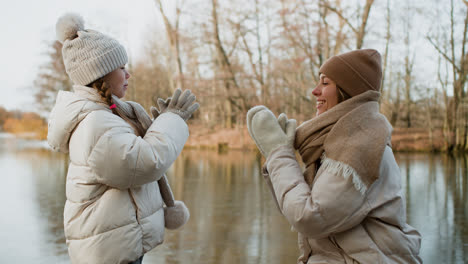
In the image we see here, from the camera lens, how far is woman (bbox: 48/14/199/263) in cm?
187

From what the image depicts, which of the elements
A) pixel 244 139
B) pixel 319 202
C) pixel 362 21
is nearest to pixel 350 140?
pixel 319 202

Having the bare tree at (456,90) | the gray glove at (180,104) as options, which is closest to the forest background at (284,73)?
the bare tree at (456,90)

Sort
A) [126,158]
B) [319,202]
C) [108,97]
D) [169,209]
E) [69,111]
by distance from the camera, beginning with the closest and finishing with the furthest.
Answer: [319,202]
[126,158]
[69,111]
[108,97]
[169,209]

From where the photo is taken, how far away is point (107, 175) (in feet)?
6.11

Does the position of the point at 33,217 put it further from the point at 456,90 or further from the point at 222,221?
the point at 456,90

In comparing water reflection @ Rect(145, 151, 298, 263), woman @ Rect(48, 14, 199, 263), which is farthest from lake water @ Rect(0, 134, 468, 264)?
woman @ Rect(48, 14, 199, 263)

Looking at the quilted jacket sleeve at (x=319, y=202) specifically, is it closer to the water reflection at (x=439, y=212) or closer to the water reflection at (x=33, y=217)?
the water reflection at (x=439, y=212)

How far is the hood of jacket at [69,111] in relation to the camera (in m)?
1.96

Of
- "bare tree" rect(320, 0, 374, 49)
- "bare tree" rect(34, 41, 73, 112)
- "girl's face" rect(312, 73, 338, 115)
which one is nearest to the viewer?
"girl's face" rect(312, 73, 338, 115)

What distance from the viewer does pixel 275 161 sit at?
1829 mm

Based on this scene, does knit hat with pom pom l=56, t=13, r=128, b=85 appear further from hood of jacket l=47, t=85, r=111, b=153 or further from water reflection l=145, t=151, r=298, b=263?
water reflection l=145, t=151, r=298, b=263

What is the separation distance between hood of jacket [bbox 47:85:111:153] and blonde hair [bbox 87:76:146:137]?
0.08 ft

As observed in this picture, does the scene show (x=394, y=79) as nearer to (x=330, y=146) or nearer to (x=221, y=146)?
(x=221, y=146)

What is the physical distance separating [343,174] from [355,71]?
47 cm
